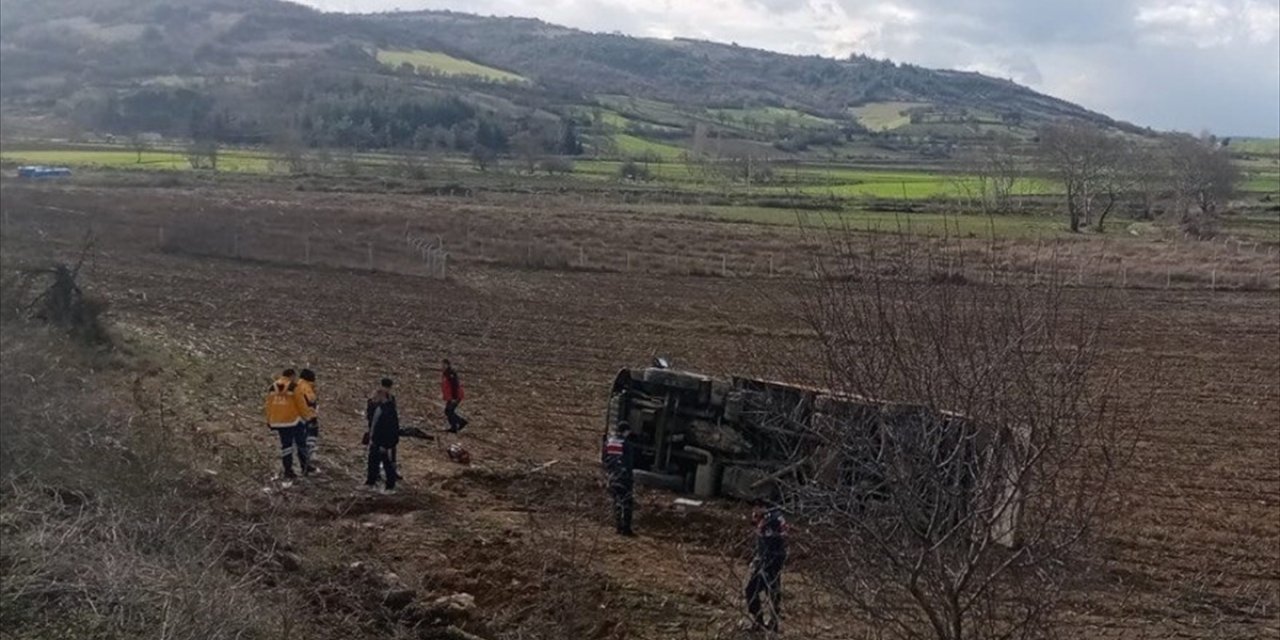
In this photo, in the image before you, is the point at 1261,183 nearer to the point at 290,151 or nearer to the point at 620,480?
the point at 290,151

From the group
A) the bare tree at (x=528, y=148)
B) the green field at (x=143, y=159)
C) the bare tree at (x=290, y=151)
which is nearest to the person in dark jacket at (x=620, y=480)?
the green field at (x=143, y=159)

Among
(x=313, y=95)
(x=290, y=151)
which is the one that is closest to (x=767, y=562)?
(x=290, y=151)

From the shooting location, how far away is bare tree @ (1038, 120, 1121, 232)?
163ft

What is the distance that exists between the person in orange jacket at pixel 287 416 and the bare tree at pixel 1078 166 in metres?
41.0

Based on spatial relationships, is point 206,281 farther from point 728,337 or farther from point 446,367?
point 446,367

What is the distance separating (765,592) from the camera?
950 centimetres

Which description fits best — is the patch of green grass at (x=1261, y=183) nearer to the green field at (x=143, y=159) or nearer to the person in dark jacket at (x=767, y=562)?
the green field at (x=143, y=159)

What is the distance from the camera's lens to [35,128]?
176 feet

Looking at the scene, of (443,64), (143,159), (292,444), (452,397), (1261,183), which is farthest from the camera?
(443,64)

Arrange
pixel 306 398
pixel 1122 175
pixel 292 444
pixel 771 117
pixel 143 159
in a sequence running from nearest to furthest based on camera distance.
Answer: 1. pixel 292 444
2. pixel 306 398
3. pixel 1122 175
4. pixel 143 159
5. pixel 771 117

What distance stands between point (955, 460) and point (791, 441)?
5528 millimetres

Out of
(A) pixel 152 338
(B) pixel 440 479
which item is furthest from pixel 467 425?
(A) pixel 152 338

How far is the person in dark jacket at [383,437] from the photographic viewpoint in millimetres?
13504

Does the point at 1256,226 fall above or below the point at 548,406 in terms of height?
above
